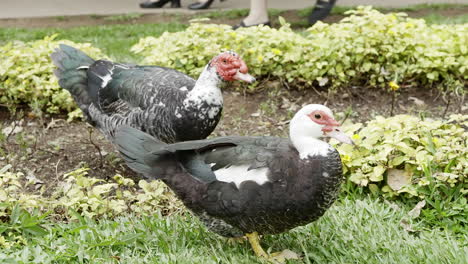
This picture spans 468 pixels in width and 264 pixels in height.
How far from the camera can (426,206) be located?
12.9 feet

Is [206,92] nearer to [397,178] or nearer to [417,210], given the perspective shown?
[397,178]

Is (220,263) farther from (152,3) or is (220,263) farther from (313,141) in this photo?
(152,3)

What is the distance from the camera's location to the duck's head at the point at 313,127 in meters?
3.12

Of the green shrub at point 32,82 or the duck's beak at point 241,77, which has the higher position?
the duck's beak at point 241,77

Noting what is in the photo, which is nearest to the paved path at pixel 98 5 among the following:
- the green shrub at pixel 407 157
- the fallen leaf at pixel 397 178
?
the green shrub at pixel 407 157

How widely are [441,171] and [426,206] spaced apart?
22 cm

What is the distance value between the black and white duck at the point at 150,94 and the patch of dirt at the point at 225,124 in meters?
0.31

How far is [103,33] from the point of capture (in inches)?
348

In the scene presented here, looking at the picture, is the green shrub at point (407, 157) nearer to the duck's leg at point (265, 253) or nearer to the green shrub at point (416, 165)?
the green shrub at point (416, 165)

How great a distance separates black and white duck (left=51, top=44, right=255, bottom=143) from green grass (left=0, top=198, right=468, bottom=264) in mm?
626

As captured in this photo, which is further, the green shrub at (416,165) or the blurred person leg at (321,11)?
the blurred person leg at (321,11)

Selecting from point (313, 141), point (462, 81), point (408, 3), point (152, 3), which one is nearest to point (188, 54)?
point (462, 81)

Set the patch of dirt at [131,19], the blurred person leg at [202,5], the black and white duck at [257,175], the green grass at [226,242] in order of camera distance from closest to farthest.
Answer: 1. the black and white duck at [257,175]
2. the green grass at [226,242]
3. the patch of dirt at [131,19]
4. the blurred person leg at [202,5]

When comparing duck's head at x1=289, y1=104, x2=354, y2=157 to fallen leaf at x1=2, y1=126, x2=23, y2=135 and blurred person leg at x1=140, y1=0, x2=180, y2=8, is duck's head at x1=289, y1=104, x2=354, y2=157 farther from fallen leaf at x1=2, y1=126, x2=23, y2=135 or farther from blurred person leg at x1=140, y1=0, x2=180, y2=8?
blurred person leg at x1=140, y1=0, x2=180, y2=8
